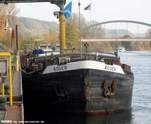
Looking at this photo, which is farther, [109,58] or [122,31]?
[122,31]

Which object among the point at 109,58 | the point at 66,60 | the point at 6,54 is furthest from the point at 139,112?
the point at 6,54

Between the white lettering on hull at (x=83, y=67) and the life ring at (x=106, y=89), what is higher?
the white lettering on hull at (x=83, y=67)

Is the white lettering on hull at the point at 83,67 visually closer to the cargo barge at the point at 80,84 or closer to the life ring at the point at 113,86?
the cargo barge at the point at 80,84

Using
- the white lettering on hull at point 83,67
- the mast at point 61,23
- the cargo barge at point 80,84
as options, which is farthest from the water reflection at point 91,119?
the mast at point 61,23

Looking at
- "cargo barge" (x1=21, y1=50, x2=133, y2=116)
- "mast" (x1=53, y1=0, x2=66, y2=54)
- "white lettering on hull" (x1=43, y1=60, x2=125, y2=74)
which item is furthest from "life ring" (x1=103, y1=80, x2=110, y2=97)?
"mast" (x1=53, y1=0, x2=66, y2=54)

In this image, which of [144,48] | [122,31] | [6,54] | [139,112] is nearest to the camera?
[6,54]

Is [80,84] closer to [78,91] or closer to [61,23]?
[78,91]

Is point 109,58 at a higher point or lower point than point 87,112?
higher

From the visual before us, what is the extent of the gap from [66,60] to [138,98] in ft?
27.4

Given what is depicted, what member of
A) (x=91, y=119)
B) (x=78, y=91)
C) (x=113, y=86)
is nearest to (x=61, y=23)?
(x=113, y=86)

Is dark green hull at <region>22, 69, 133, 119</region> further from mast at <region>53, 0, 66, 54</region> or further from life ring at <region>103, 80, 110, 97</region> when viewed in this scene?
mast at <region>53, 0, 66, 54</region>

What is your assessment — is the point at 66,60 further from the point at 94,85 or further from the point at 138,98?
the point at 138,98

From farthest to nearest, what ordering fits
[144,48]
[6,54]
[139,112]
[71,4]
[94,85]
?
[144,48] → [71,4] → [139,112] → [94,85] → [6,54]

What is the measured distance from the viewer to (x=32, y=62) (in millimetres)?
20453
